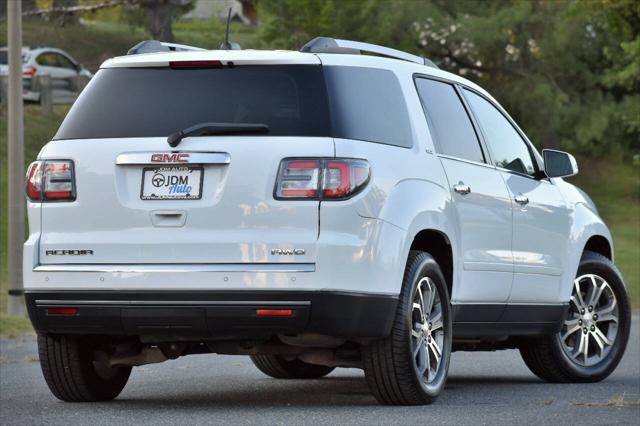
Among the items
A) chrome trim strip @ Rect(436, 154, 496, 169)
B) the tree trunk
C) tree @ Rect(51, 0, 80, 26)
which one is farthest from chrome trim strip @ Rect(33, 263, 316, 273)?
tree @ Rect(51, 0, 80, 26)

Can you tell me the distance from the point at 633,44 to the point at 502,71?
533 inches

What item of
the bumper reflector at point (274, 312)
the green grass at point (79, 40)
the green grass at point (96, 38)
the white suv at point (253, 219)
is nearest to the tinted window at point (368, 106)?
the white suv at point (253, 219)

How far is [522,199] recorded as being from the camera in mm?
10008

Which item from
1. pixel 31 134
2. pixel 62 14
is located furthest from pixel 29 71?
pixel 62 14

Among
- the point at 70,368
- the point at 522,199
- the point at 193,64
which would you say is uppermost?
the point at 193,64

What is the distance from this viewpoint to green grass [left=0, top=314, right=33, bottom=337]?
17078mm

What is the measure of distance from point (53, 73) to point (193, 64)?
35.0 metres

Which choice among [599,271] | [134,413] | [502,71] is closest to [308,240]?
[134,413]

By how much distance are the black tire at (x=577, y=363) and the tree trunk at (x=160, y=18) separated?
33.9 metres

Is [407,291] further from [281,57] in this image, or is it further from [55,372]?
[55,372]

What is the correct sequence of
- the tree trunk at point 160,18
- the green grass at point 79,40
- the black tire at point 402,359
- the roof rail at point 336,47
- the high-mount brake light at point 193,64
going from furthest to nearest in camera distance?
the green grass at point 79,40
the tree trunk at point 160,18
the roof rail at point 336,47
the high-mount brake light at point 193,64
the black tire at point 402,359

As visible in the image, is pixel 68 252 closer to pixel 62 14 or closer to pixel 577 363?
pixel 577 363

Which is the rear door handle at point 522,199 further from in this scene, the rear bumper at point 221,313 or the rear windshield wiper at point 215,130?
the rear windshield wiper at point 215,130

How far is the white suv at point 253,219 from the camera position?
7980 millimetres
